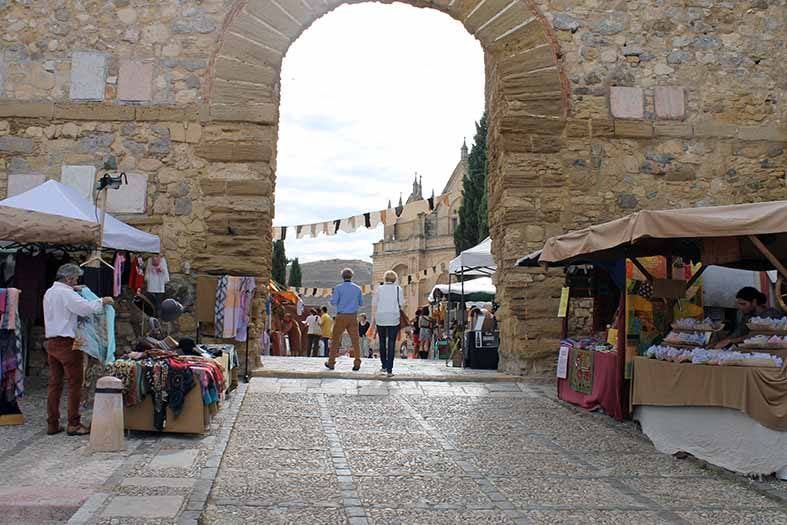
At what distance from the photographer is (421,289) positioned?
44656mm

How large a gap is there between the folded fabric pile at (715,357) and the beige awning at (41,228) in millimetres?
5359

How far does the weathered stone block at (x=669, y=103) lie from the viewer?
34.0ft

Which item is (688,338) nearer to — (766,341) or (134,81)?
A: (766,341)

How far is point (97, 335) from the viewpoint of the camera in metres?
6.24

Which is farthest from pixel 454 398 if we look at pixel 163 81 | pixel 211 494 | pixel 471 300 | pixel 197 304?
pixel 471 300

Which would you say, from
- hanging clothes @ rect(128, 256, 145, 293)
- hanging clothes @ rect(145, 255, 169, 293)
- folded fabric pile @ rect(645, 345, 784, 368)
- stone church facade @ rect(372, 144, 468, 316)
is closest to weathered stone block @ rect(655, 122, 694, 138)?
folded fabric pile @ rect(645, 345, 784, 368)

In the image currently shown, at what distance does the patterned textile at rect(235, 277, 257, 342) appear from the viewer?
920cm

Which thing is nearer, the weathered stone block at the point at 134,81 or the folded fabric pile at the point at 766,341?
the folded fabric pile at the point at 766,341

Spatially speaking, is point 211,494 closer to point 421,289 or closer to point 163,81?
point 163,81

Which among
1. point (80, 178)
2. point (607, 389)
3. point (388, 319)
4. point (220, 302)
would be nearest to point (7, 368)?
point (220, 302)

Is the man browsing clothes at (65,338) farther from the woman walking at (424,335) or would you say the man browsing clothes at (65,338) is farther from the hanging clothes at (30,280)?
the woman walking at (424,335)

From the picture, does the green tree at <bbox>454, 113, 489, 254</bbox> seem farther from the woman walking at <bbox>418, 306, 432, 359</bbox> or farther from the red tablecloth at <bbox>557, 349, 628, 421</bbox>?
the red tablecloth at <bbox>557, 349, 628, 421</bbox>

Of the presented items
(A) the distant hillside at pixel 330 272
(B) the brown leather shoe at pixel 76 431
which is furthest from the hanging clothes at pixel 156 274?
(A) the distant hillside at pixel 330 272

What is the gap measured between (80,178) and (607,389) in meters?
6.60
